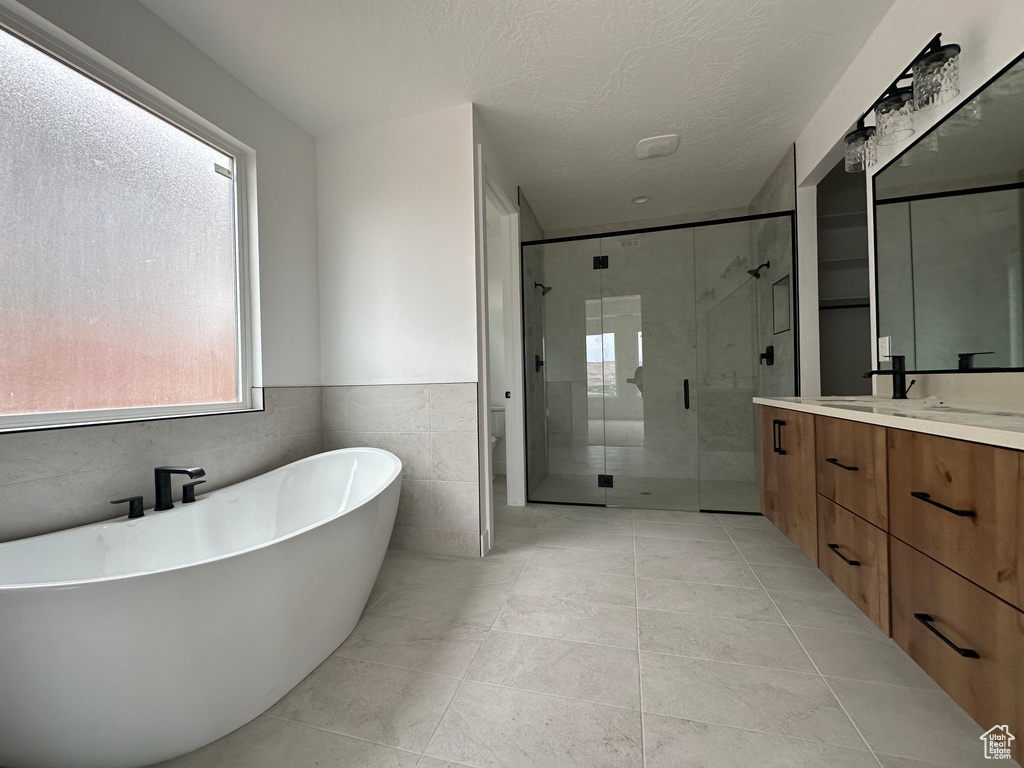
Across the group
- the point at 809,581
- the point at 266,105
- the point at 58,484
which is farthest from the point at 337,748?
the point at 266,105

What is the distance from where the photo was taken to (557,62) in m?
1.97

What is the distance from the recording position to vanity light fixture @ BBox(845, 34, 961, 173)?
1354 mm

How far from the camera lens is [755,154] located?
9.39 feet

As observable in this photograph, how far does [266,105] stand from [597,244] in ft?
7.34

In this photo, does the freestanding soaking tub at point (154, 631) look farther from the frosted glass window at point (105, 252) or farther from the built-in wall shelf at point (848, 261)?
the built-in wall shelf at point (848, 261)

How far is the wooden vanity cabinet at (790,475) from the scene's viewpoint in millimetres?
1640

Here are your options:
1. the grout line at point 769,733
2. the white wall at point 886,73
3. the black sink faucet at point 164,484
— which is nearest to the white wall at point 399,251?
the black sink faucet at point 164,484

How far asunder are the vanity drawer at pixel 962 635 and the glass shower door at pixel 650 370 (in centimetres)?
199

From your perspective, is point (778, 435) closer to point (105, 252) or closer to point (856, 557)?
point (856, 557)

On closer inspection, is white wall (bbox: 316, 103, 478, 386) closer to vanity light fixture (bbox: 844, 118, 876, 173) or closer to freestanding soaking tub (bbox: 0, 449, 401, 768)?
freestanding soaking tub (bbox: 0, 449, 401, 768)

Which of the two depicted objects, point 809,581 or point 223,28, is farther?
point 809,581

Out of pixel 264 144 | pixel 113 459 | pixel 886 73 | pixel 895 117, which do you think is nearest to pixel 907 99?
pixel 895 117

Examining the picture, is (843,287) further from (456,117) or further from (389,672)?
(389,672)

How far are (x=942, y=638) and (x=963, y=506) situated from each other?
0.99 ft
